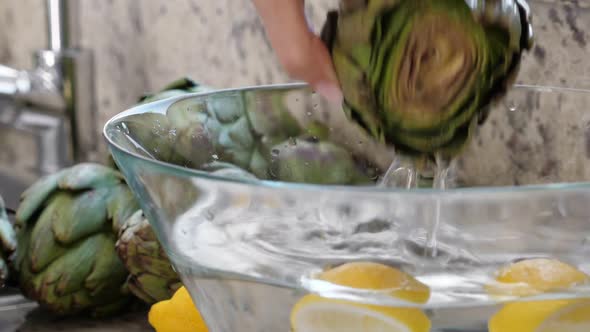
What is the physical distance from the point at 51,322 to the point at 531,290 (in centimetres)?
45

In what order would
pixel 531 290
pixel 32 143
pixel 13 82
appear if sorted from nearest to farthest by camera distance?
pixel 531 290 < pixel 13 82 < pixel 32 143

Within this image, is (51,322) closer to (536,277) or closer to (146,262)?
(146,262)

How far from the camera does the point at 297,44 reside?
57 cm

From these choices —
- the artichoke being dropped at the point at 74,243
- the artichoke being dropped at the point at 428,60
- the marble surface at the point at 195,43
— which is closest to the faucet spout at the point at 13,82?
the marble surface at the point at 195,43

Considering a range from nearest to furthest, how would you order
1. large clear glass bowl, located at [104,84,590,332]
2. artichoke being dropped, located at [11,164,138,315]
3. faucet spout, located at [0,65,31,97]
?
large clear glass bowl, located at [104,84,590,332], artichoke being dropped, located at [11,164,138,315], faucet spout, located at [0,65,31,97]

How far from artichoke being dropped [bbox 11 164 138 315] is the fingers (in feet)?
0.75

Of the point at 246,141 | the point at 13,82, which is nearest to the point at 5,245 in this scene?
the point at 246,141

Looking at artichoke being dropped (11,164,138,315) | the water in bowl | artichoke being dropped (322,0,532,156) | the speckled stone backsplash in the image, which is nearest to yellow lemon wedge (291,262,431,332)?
the water in bowl

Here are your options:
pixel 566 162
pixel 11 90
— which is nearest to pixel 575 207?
pixel 566 162

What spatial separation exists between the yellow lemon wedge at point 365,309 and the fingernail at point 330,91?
0.59 ft

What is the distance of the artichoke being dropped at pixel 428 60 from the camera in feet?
1.61

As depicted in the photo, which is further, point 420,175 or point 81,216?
point 81,216

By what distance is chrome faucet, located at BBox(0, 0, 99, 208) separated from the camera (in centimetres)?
120

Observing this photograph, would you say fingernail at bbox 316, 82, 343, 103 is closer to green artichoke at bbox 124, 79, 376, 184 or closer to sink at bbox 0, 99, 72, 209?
green artichoke at bbox 124, 79, 376, 184
